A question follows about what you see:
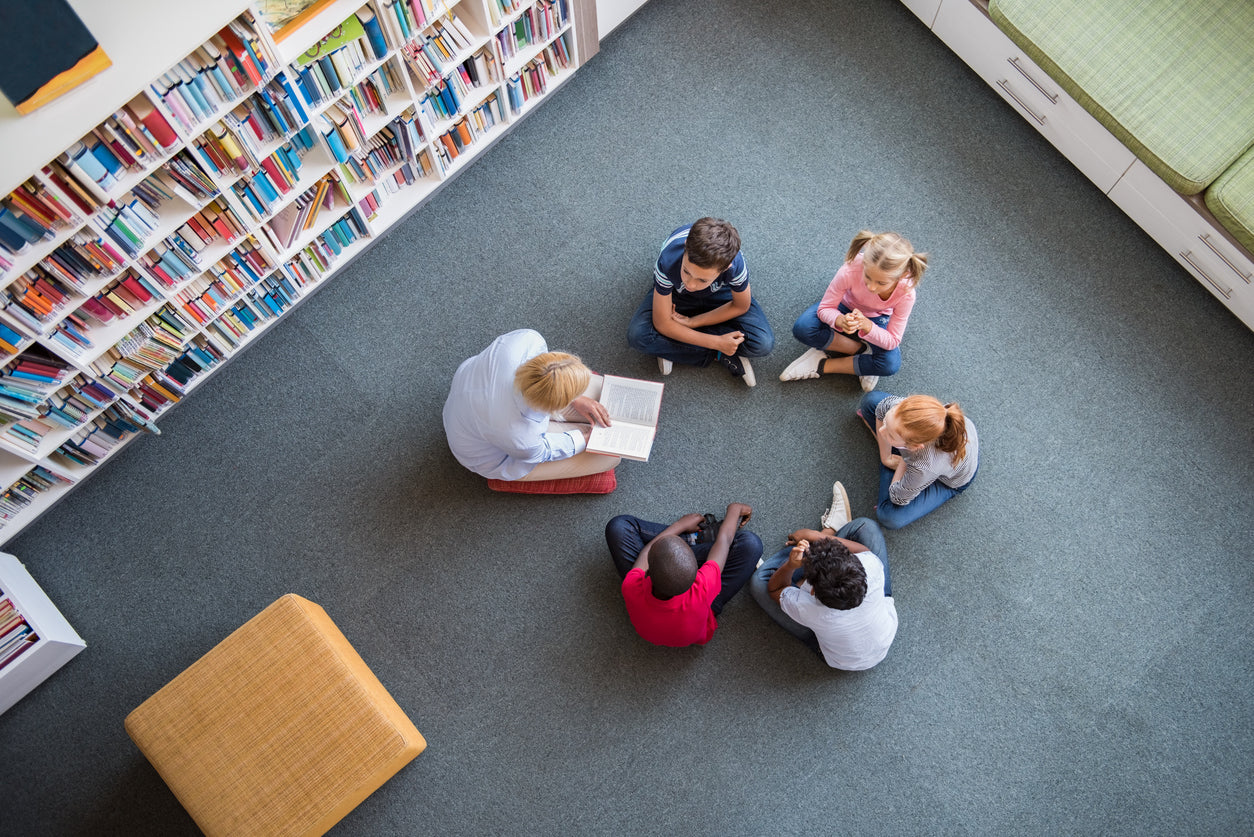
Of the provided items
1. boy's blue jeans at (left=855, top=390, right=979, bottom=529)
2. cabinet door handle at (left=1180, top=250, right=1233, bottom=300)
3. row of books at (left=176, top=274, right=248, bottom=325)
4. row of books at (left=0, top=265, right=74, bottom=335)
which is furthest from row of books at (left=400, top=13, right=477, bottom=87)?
cabinet door handle at (left=1180, top=250, right=1233, bottom=300)

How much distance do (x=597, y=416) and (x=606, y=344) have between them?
51 centimetres

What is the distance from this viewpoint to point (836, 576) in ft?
9.23

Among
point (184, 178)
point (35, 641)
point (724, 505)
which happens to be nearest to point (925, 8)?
point (724, 505)

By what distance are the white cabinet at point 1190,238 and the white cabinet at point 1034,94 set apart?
106mm

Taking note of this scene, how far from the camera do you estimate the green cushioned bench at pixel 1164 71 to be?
3.28 m

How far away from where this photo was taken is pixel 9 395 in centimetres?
274

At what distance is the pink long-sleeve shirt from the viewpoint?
3.28 m

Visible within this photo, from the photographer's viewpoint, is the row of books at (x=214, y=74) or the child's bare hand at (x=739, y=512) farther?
the child's bare hand at (x=739, y=512)

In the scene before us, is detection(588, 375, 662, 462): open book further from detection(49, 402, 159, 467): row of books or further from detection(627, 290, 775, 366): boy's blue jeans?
detection(49, 402, 159, 467): row of books

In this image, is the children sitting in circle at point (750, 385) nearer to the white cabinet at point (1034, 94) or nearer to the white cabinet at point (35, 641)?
the white cabinet at point (1034, 94)

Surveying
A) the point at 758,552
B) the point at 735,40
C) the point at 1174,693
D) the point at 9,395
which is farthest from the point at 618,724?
the point at 735,40

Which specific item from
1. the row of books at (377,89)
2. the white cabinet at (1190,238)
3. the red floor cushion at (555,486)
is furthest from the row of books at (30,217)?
the white cabinet at (1190,238)

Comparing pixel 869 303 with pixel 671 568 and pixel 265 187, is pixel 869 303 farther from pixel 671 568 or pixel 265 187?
pixel 265 187

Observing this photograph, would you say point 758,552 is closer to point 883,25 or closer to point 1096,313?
point 1096,313
